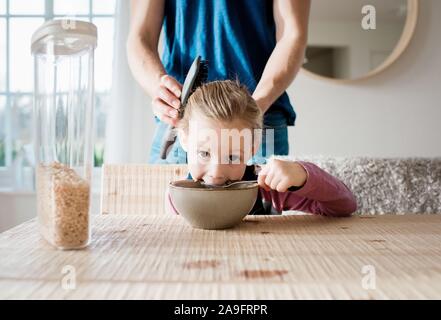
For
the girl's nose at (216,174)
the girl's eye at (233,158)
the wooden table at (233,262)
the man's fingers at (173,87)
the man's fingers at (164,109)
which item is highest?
the man's fingers at (173,87)

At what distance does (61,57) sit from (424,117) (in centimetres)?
234

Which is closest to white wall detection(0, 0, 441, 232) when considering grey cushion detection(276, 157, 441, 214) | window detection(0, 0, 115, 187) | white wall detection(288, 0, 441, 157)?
white wall detection(288, 0, 441, 157)

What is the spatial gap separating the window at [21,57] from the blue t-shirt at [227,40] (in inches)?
48.1

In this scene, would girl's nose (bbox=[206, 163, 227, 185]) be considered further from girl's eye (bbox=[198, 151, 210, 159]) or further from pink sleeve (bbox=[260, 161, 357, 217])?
pink sleeve (bbox=[260, 161, 357, 217])

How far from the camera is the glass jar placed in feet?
2.15

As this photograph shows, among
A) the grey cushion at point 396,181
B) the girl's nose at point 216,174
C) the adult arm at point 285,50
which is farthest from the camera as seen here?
the grey cushion at point 396,181

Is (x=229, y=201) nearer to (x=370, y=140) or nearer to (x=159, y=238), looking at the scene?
(x=159, y=238)

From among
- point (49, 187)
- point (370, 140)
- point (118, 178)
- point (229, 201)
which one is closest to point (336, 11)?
point (370, 140)

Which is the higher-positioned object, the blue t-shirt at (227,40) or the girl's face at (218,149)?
the blue t-shirt at (227,40)

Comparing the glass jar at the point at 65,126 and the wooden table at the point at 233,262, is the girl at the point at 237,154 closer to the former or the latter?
the wooden table at the point at 233,262

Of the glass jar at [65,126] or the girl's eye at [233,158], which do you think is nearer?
the glass jar at [65,126]

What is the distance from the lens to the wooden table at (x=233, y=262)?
0.48m

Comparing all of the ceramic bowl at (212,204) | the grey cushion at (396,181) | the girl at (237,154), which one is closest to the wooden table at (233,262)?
the ceramic bowl at (212,204)

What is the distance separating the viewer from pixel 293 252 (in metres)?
0.63
